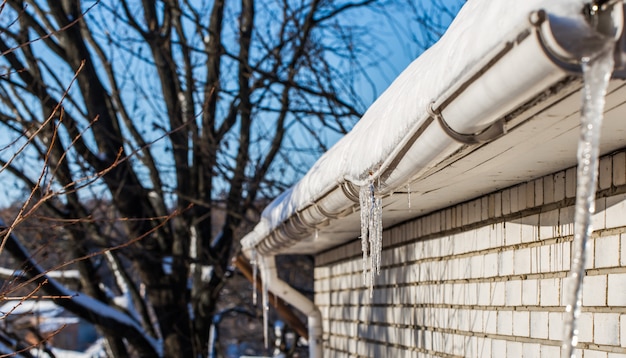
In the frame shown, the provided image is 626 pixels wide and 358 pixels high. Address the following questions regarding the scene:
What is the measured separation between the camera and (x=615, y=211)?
8.79 feet

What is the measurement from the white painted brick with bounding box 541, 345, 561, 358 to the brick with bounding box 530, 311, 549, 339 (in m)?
0.04

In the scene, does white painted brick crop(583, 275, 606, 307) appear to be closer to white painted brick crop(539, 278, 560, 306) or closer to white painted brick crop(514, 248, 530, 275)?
white painted brick crop(539, 278, 560, 306)

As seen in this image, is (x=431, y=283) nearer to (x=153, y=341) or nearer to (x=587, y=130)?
(x=587, y=130)

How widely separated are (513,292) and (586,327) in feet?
2.19

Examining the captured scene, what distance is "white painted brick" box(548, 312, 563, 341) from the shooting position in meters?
2.97

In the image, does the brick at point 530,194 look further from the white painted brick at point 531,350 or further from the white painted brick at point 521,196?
the white painted brick at point 531,350

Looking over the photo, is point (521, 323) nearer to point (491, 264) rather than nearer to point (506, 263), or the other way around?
point (506, 263)

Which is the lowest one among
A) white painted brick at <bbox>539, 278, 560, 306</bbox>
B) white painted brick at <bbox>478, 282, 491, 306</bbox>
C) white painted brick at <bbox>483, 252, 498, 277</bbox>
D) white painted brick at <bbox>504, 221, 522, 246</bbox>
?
white painted brick at <bbox>478, 282, 491, 306</bbox>

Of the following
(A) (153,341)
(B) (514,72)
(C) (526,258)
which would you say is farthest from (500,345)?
(A) (153,341)

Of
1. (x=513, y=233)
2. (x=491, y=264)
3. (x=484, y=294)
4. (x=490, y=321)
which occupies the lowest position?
(x=490, y=321)

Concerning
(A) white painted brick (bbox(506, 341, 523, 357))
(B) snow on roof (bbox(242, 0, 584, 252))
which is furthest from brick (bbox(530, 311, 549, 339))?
(B) snow on roof (bbox(242, 0, 584, 252))


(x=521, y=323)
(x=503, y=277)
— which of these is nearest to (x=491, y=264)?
(x=503, y=277)

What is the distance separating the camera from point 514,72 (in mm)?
1684

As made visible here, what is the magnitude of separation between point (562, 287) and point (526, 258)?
356mm
